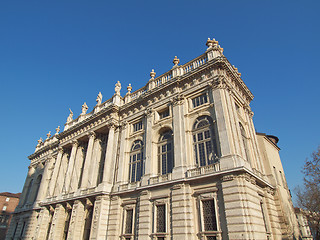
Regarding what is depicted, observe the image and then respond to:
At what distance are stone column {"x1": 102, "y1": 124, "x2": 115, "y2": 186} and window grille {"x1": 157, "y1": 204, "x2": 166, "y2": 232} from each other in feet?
24.7

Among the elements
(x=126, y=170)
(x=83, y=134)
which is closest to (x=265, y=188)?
(x=126, y=170)

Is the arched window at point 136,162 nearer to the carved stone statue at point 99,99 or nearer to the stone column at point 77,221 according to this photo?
the stone column at point 77,221

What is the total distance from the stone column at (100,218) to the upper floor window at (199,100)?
513 inches

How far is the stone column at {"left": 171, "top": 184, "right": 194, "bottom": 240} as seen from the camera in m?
15.9

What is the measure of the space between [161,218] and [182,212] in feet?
8.25

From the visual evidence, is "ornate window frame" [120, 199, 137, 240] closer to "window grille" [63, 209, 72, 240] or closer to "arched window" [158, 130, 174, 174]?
"arched window" [158, 130, 174, 174]

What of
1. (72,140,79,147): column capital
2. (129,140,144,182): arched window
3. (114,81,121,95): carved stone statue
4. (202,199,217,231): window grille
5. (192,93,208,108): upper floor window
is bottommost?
(202,199,217,231): window grille

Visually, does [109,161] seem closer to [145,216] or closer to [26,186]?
[145,216]

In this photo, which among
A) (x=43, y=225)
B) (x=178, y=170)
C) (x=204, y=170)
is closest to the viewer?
(x=204, y=170)

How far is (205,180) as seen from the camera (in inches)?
663

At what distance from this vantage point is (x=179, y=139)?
1992 cm

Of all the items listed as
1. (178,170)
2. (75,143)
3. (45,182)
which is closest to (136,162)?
(178,170)

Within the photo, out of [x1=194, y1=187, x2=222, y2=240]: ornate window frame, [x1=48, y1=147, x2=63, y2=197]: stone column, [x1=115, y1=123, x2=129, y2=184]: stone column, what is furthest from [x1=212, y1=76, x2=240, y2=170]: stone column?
[x1=48, y1=147, x2=63, y2=197]: stone column

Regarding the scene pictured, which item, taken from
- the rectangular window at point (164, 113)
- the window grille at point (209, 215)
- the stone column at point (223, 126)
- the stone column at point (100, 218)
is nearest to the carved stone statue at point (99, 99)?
the rectangular window at point (164, 113)
